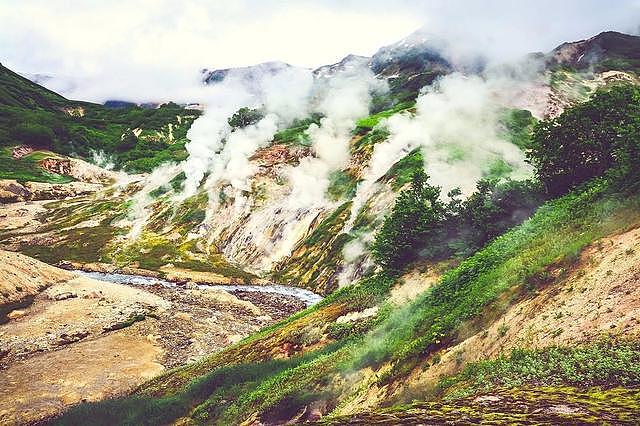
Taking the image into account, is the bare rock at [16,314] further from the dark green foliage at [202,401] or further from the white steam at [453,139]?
the white steam at [453,139]

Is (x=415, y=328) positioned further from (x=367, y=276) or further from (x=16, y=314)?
(x=16, y=314)

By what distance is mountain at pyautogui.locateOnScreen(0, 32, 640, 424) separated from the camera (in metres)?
14.3

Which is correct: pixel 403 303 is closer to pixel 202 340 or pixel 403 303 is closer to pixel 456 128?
pixel 202 340

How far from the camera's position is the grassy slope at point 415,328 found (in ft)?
63.6

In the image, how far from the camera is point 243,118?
431ft

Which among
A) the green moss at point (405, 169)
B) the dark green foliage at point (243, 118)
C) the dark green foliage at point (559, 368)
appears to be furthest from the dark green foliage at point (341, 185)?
the dark green foliage at point (559, 368)

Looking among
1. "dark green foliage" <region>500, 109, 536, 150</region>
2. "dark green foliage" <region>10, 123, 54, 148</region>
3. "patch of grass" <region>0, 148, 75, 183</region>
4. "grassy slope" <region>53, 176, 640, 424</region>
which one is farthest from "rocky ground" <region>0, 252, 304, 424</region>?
"dark green foliage" <region>10, 123, 54, 148</region>

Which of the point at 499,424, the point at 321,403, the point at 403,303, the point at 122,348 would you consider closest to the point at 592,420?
the point at 499,424

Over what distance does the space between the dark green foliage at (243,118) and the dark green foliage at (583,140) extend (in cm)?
10686

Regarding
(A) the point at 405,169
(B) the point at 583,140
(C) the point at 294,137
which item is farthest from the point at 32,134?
(B) the point at 583,140

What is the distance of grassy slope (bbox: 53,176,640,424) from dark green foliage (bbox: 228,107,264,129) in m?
107

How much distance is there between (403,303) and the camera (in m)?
29.4

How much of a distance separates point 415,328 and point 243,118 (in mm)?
116447

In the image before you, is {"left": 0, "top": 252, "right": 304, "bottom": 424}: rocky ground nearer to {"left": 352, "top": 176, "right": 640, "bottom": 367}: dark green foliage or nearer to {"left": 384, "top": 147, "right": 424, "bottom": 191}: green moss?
{"left": 352, "top": 176, "right": 640, "bottom": 367}: dark green foliage
